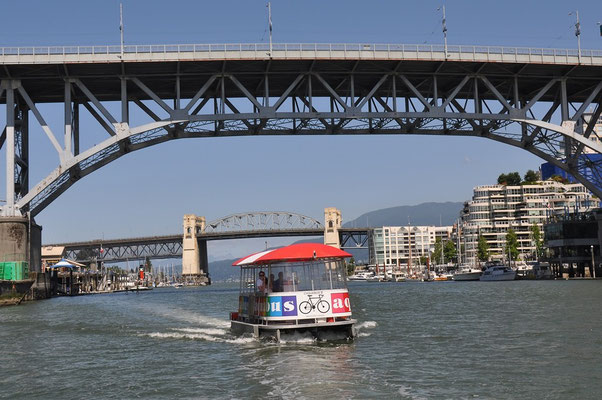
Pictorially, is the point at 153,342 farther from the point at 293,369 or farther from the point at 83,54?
the point at 83,54

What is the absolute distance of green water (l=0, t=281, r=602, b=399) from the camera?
673 inches

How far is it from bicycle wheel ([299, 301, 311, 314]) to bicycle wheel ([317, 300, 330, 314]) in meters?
0.36

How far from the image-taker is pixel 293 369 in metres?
19.8

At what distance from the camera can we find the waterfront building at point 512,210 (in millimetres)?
165625

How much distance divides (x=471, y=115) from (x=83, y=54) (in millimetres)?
29692

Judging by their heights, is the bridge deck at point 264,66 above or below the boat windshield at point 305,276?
above

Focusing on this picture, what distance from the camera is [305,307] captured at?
25.5m

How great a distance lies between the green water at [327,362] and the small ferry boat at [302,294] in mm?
684

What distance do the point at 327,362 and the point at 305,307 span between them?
4797 mm

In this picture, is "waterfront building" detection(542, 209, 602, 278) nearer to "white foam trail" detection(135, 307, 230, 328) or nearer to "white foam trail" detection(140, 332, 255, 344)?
"white foam trail" detection(135, 307, 230, 328)

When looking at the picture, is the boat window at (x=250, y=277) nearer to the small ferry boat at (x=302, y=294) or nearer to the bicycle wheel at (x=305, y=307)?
the small ferry boat at (x=302, y=294)

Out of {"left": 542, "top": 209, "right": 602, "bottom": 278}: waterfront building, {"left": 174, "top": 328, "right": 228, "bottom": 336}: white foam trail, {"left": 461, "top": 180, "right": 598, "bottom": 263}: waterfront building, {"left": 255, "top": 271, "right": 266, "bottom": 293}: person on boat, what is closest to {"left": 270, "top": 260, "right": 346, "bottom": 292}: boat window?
{"left": 255, "top": 271, "right": 266, "bottom": 293}: person on boat

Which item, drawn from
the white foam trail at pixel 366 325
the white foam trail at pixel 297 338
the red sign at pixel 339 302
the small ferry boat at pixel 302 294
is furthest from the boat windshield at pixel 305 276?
the white foam trail at pixel 366 325

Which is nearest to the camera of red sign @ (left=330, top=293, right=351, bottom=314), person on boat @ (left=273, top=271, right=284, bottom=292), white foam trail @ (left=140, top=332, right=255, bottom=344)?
red sign @ (left=330, top=293, right=351, bottom=314)
